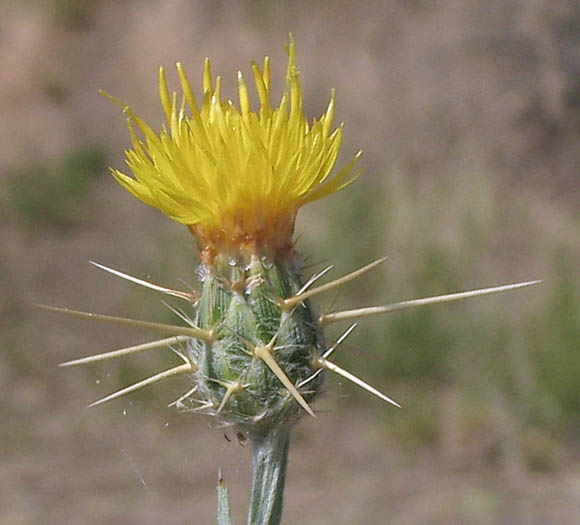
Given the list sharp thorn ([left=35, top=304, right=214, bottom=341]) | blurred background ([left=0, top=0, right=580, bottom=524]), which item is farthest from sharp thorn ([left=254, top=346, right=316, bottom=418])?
blurred background ([left=0, top=0, right=580, bottom=524])

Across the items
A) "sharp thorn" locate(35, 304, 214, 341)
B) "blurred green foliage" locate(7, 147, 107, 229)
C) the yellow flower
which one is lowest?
"blurred green foliage" locate(7, 147, 107, 229)

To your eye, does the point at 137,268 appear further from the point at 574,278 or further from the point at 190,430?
the point at 574,278

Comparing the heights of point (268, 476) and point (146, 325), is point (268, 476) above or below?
below

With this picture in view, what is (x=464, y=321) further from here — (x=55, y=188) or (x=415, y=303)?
(x=55, y=188)

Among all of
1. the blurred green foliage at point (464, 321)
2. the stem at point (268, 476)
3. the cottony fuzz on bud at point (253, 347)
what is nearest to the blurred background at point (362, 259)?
the blurred green foliage at point (464, 321)

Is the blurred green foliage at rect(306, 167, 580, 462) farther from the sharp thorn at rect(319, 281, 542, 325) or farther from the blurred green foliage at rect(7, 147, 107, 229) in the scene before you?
the sharp thorn at rect(319, 281, 542, 325)

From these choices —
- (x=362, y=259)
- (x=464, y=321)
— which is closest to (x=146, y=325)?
(x=464, y=321)

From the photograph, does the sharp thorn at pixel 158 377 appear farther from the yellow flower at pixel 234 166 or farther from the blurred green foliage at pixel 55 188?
the blurred green foliage at pixel 55 188
